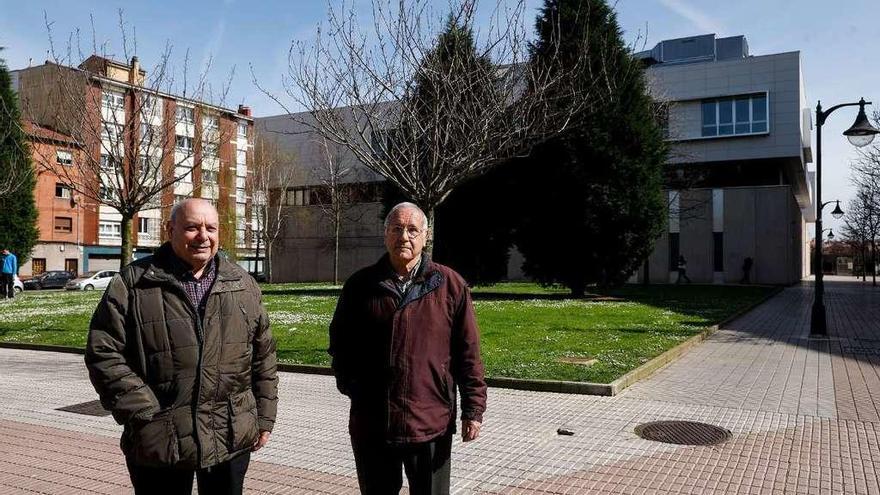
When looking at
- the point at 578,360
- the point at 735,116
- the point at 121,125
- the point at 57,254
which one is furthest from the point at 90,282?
the point at 735,116

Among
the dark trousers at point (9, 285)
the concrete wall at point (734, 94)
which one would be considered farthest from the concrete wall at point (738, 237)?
A: the dark trousers at point (9, 285)

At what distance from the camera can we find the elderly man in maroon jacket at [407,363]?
3.12 meters

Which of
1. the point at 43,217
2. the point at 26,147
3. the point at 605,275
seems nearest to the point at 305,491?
the point at 605,275

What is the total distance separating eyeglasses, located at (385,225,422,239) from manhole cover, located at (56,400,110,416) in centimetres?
548

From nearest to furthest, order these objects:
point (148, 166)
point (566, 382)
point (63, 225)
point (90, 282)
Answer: point (566, 382) < point (148, 166) < point (90, 282) < point (63, 225)

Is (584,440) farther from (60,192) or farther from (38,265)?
(60,192)

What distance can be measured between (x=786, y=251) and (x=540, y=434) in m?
39.1

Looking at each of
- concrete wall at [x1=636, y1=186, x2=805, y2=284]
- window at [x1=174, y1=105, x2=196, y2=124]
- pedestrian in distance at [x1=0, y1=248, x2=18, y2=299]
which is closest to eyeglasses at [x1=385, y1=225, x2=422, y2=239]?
window at [x1=174, y1=105, x2=196, y2=124]

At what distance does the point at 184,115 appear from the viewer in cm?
1575

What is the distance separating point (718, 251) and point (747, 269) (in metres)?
2.18

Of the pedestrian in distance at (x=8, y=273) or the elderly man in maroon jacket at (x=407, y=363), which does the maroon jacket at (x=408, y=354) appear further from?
Answer: the pedestrian in distance at (x=8, y=273)

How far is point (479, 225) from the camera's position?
26594mm

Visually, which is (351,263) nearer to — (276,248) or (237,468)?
(276,248)

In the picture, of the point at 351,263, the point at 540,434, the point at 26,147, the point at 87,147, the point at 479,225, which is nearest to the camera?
the point at 540,434
